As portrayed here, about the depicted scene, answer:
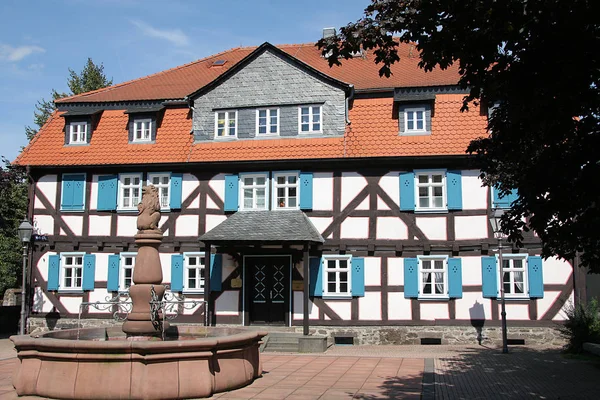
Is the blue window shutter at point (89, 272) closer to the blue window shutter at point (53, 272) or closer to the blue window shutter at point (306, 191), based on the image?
the blue window shutter at point (53, 272)

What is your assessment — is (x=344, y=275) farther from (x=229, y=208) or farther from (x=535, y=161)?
(x=535, y=161)

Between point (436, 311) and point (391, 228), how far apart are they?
288 centimetres

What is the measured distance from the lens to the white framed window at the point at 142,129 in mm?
21656

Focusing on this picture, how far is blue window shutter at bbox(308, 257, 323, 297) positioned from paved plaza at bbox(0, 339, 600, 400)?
7.51ft

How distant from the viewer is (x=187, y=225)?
20.4m

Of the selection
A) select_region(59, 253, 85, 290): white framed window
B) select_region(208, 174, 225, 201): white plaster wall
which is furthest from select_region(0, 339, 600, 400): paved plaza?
select_region(208, 174, 225, 201): white plaster wall

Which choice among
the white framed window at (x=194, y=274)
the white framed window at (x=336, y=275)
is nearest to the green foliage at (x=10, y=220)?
the white framed window at (x=194, y=274)

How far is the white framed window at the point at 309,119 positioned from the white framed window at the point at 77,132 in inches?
311

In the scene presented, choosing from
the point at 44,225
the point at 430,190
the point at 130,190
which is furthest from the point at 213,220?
the point at 430,190

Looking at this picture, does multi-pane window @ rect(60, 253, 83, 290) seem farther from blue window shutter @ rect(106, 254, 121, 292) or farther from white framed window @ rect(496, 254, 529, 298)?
white framed window @ rect(496, 254, 529, 298)

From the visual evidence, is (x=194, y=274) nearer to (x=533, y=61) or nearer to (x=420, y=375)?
(x=420, y=375)

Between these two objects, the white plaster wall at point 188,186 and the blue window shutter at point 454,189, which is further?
the white plaster wall at point 188,186

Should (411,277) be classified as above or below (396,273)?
below

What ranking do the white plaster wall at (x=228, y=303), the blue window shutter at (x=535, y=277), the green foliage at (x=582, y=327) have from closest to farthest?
the green foliage at (x=582, y=327)
the blue window shutter at (x=535, y=277)
the white plaster wall at (x=228, y=303)
